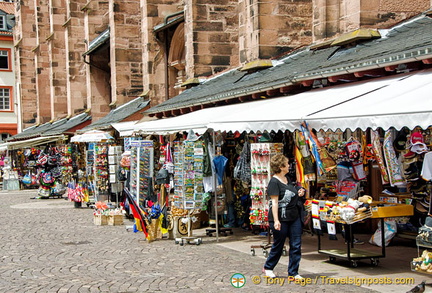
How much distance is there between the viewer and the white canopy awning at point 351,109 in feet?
23.2

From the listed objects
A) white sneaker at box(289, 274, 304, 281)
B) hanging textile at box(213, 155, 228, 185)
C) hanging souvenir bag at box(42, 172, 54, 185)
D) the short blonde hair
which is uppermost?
the short blonde hair

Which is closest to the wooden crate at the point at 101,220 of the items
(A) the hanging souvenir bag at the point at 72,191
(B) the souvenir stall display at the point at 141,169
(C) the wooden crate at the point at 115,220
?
(C) the wooden crate at the point at 115,220

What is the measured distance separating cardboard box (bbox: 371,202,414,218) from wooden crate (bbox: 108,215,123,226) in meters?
7.55

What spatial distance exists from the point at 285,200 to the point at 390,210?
1.68 m

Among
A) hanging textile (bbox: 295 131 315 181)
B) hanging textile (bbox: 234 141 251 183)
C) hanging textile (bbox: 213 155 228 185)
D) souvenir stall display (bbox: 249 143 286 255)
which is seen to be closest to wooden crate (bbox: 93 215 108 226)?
hanging textile (bbox: 213 155 228 185)

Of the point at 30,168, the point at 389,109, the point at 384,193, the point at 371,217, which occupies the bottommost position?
the point at 30,168

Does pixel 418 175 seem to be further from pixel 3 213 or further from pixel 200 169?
pixel 3 213

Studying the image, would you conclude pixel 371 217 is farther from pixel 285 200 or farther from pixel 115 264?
pixel 115 264

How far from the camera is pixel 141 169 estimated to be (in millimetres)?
14055

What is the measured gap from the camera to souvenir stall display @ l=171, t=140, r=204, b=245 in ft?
37.6

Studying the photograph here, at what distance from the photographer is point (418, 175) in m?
9.10

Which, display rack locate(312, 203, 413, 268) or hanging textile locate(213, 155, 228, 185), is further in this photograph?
hanging textile locate(213, 155, 228, 185)

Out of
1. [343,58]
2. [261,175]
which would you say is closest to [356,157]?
[261,175]

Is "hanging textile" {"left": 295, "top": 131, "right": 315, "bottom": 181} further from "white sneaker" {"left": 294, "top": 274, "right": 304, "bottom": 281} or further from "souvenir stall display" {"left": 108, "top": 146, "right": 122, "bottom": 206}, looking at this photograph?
"souvenir stall display" {"left": 108, "top": 146, "right": 122, "bottom": 206}
